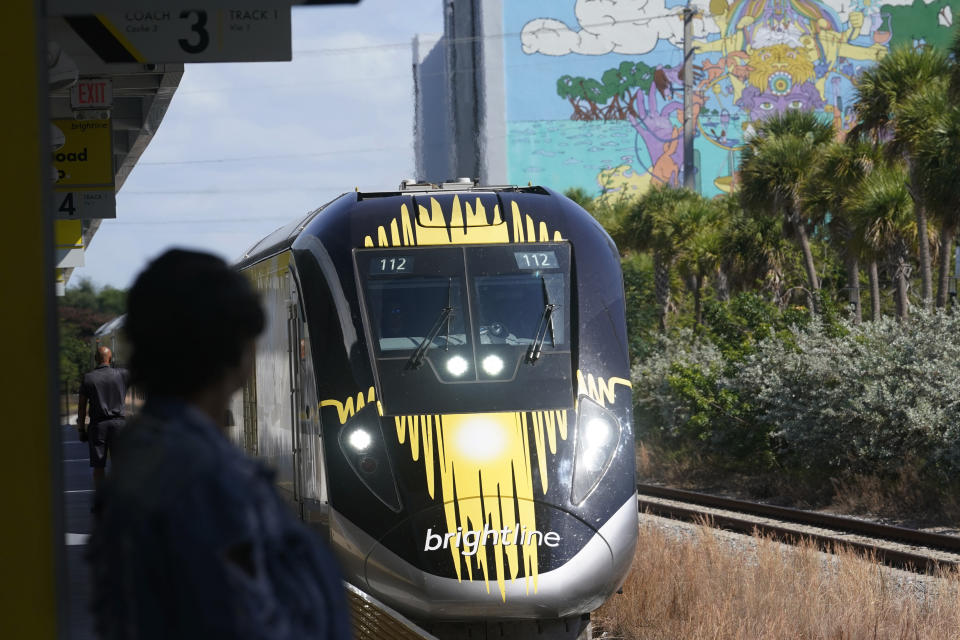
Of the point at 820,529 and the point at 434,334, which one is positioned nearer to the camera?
the point at 434,334

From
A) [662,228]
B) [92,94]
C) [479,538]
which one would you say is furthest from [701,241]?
[479,538]

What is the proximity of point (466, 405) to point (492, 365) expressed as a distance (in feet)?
1.38

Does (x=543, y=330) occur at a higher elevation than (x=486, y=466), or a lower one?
higher

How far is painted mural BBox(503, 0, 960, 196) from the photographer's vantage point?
72.1 m

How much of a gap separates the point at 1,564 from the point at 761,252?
36.2m

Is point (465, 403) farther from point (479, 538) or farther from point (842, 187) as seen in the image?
point (842, 187)

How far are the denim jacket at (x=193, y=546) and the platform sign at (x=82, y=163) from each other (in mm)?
12313

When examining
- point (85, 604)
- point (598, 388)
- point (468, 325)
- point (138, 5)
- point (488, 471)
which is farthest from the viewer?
point (85, 604)

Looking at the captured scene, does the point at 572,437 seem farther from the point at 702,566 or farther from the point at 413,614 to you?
the point at 702,566

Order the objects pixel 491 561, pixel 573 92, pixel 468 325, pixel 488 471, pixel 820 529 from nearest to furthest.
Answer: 1. pixel 491 561
2. pixel 488 471
3. pixel 468 325
4. pixel 820 529
5. pixel 573 92

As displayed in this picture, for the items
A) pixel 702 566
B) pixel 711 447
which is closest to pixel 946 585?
pixel 702 566

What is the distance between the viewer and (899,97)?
94.1 feet

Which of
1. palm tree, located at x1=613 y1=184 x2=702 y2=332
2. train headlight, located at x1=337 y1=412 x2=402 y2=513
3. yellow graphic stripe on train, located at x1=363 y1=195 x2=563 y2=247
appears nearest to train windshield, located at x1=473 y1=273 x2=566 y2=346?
yellow graphic stripe on train, located at x1=363 y1=195 x2=563 y2=247

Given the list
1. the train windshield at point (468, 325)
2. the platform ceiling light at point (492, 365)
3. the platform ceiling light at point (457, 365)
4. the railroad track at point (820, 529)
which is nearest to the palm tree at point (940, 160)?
the railroad track at point (820, 529)
